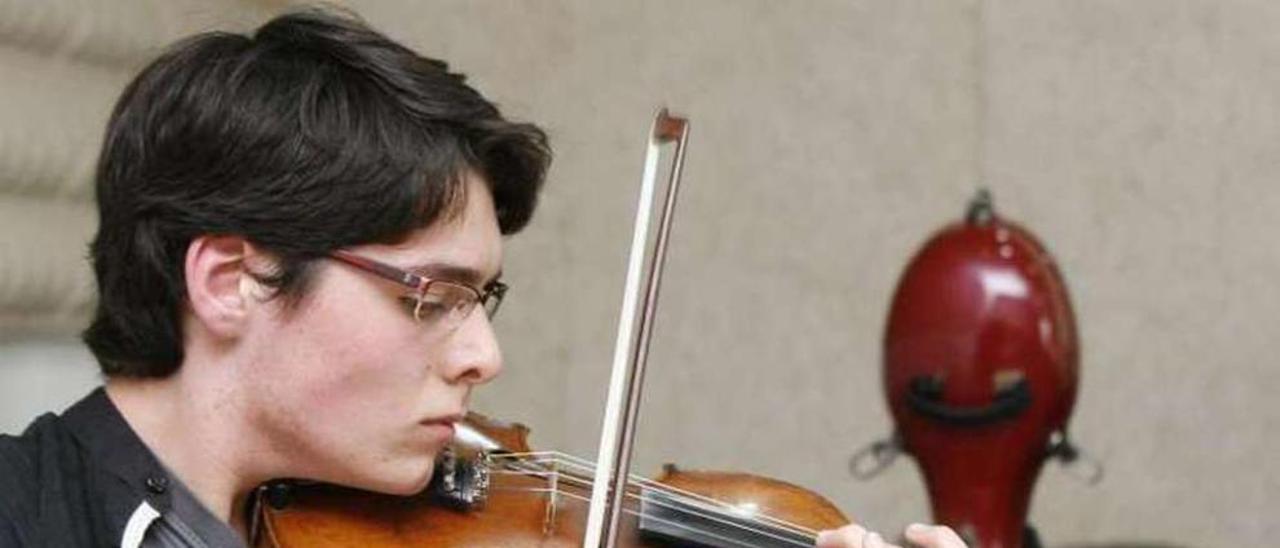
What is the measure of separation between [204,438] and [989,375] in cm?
87

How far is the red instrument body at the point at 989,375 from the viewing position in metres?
2.02

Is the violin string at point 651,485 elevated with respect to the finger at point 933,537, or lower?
elevated

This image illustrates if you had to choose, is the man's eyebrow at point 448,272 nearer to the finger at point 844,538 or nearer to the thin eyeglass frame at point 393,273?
the thin eyeglass frame at point 393,273

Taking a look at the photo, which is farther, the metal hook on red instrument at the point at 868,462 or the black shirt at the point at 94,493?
the metal hook on red instrument at the point at 868,462

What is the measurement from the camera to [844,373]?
265 cm

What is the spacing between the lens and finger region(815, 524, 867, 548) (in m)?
1.43

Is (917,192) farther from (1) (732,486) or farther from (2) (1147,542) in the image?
→ (1) (732,486)

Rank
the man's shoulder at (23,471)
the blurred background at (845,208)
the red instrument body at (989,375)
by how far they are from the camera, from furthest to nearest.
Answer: the blurred background at (845,208), the red instrument body at (989,375), the man's shoulder at (23,471)

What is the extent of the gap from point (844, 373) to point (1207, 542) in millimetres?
497

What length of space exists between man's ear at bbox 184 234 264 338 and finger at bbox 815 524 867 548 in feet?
1.40

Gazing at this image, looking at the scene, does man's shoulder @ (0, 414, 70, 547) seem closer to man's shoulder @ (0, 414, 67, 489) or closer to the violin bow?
man's shoulder @ (0, 414, 67, 489)

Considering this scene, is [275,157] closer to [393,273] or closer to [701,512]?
[393,273]

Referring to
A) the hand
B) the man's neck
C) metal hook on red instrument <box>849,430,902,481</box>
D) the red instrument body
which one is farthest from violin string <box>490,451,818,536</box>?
metal hook on red instrument <box>849,430,902,481</box>

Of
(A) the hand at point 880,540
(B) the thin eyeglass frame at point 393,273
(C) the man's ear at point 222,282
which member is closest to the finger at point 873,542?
(A) the hand at point 880,540
